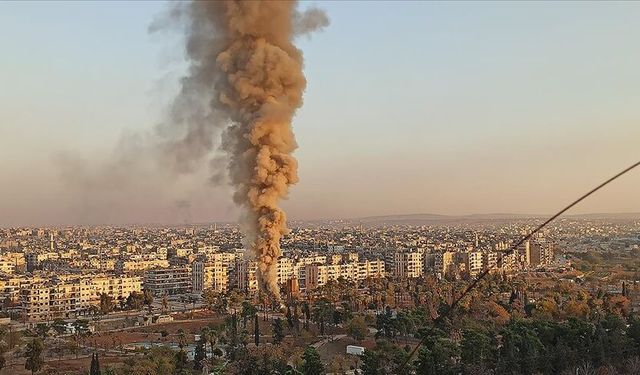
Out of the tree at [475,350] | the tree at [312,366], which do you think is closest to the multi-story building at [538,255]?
the tree at [475,350]

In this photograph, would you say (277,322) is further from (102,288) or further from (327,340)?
(102,288)

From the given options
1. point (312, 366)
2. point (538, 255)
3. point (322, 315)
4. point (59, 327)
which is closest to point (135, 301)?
point (59, 327)

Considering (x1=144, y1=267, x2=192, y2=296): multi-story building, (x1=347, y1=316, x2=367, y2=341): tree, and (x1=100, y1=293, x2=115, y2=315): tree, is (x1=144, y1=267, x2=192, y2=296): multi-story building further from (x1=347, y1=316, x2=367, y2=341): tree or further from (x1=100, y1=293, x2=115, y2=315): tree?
(x1=347, y1=316, x2=367, y2=341): tree

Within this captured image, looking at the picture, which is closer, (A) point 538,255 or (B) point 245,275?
(B) point 245,275

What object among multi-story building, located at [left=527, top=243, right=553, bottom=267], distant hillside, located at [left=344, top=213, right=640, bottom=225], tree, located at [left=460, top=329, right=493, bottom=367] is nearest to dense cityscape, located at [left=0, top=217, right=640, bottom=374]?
tree, located at [left=460, top=329, right=493, bottom=367]

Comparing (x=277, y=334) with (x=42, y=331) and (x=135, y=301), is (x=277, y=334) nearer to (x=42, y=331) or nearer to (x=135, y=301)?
(x=42, y=331)

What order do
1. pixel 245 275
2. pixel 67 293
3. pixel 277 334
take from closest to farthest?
pixel 277 334 → pixel 67 293 → pixel 245 275

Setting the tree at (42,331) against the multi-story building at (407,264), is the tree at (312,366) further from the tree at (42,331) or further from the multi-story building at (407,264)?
the multi-story building at (407,264)

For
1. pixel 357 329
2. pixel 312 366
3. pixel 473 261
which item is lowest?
pixel 357 329
